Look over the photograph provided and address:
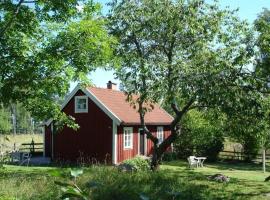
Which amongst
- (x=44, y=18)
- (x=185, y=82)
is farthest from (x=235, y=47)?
(x=44, y=18)

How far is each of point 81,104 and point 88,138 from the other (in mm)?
2351

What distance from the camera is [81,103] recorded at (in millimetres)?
30688

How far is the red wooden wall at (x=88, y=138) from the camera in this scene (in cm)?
2961

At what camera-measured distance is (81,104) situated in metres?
30.7

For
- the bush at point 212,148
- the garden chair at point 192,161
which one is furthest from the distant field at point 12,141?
the bush at point 212,148

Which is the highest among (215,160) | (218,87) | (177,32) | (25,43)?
(177,32)

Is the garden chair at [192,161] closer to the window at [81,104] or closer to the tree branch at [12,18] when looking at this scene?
the window at [81,104]

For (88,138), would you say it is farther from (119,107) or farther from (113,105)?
(119,107)

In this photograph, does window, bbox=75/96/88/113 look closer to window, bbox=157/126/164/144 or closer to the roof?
the roof

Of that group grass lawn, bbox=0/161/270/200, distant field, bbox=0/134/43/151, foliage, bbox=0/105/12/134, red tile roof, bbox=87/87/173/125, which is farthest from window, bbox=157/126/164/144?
grass lawn, bbox=0/161/270/200

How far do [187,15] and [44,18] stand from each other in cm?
876

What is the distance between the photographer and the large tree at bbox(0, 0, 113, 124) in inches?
554

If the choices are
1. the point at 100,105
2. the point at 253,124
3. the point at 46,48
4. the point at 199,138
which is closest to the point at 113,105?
the point at 100,105

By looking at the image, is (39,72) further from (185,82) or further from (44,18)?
(185,82)
